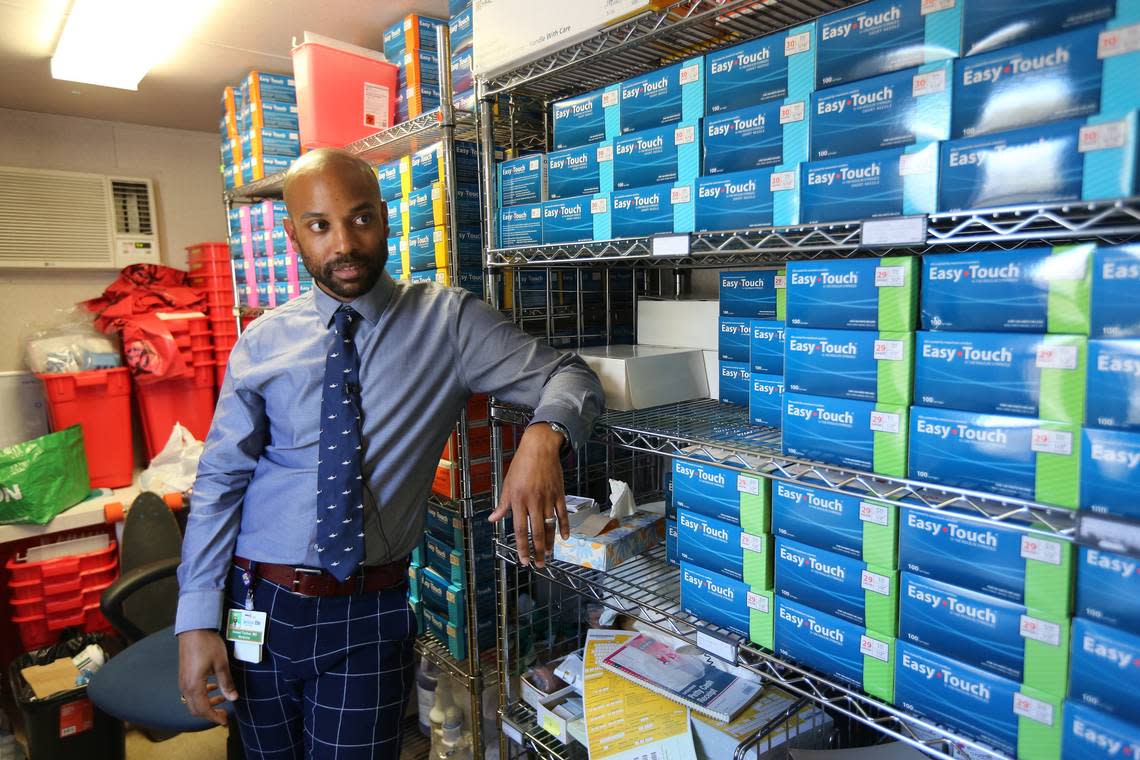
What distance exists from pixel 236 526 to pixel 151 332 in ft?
6.94

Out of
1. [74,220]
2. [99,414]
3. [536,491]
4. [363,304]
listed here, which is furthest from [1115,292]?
[74,220]

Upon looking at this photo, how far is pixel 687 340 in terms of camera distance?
1887 millimetres

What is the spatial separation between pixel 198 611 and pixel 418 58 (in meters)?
1.84

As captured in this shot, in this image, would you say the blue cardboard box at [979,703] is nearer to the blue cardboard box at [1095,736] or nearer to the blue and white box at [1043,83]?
the blue cardboard box at [1095,736]

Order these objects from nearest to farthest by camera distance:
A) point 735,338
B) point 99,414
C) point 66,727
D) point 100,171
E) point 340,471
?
1. point 340,471
2. point 735,338
3. point 66,727
4. point 99,414
5. point 100,171

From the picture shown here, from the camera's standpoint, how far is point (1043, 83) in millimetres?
924

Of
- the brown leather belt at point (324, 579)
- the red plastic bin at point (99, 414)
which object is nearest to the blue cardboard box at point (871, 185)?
the brown leather belt at point (324, 579)

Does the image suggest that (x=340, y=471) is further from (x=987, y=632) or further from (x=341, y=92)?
(x=341, y=92)

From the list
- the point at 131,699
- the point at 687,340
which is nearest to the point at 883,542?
the point at 687,340

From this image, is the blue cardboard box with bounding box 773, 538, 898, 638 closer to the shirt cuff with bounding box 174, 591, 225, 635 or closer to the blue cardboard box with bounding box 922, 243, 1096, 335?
the blue cardboard box with bounding box 922, 243, 1096, 335

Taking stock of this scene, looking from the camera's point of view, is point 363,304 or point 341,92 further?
point 341,92

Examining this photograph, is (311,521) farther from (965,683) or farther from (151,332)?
(151,332)

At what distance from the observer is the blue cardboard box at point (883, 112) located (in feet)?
3.36

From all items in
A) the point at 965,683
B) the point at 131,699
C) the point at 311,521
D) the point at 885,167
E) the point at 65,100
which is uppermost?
the point at 65,100
